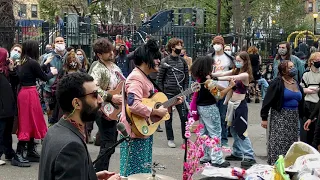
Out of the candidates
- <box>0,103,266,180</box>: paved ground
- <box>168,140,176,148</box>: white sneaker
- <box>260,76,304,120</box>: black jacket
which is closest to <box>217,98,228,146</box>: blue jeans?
<box>0,103,266,180</box>: paved ground

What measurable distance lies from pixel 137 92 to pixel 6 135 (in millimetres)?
3533

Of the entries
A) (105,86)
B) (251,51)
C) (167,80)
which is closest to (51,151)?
(105,86)

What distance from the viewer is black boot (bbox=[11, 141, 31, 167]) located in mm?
8641

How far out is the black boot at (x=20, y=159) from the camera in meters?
8.64

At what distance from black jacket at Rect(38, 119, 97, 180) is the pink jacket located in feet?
7.64

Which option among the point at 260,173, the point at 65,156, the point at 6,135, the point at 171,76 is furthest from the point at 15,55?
the point at 65,156

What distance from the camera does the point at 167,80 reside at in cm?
1015

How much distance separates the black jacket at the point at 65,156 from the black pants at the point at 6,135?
5.25m

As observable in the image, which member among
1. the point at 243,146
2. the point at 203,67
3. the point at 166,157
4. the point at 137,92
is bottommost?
the point at 166,157

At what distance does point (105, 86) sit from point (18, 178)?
204 cm

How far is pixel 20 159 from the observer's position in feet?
28.5

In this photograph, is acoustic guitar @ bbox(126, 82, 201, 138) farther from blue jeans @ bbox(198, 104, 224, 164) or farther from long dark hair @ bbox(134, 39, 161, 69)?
blue jeans @ bbox(198, 104, 224, 164)

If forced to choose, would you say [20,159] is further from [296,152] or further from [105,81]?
[296,152]

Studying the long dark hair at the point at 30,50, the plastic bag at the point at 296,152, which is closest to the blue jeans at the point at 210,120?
the long dark hair at the point at 30,50
